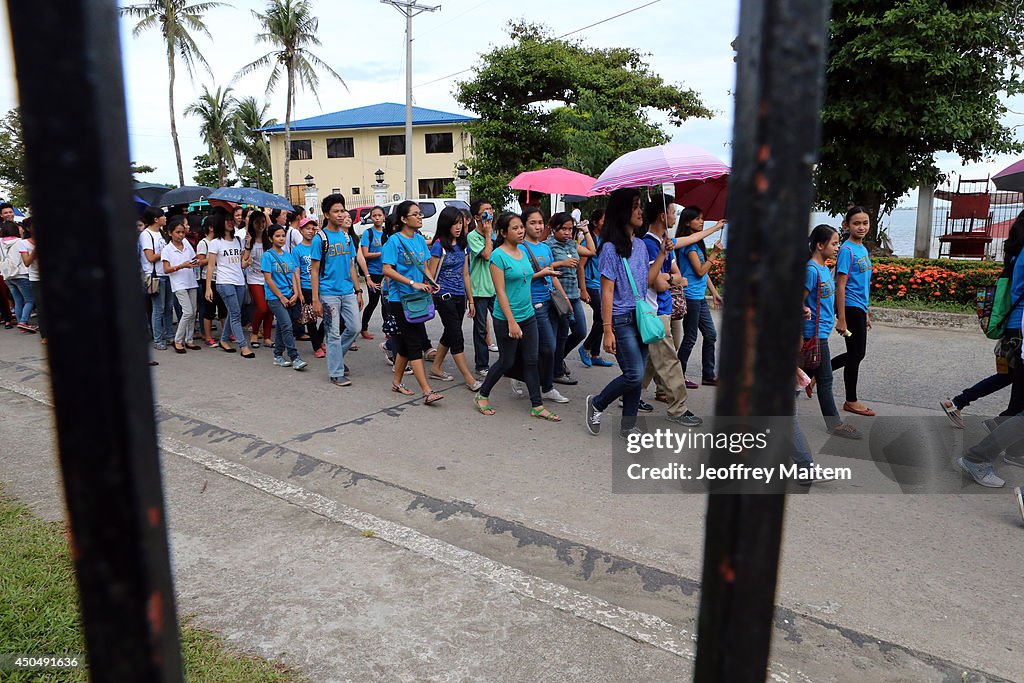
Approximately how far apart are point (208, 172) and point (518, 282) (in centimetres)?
4588

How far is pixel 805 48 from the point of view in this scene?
833 mm

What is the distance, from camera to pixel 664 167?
19.3 feet

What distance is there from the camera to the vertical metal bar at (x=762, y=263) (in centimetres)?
84

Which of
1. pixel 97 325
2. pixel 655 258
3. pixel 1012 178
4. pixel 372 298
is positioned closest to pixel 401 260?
pixel 655 258

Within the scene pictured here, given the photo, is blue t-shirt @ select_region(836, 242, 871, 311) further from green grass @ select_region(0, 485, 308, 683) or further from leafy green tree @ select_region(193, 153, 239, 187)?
leafy green tree @ select_region(193, 153, 239, 187)

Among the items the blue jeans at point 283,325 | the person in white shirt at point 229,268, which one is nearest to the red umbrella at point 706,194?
the blue jeans at point 283,325

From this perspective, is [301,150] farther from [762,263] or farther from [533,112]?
[762,263]

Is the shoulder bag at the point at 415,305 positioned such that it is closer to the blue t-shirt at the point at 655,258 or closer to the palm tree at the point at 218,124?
the blue t-shirt at the point at 655,258

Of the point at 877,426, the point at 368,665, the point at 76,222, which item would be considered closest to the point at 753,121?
the point at 76,222

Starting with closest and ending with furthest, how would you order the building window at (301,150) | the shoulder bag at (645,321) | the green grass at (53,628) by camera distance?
1. the green grass at (53,628)
2. the shoulder bag at (645,321)
3. the building window at (301,150)

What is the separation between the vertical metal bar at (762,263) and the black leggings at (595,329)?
6283mm

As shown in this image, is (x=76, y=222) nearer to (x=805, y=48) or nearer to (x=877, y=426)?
(x=805, y=48)

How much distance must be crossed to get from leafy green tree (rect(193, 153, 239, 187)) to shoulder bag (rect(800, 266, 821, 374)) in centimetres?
4230

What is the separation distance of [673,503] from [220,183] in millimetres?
43448
